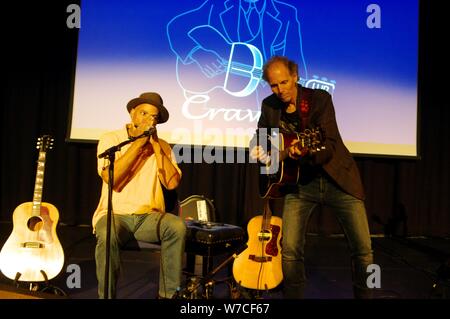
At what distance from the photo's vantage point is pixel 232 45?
5.24 m

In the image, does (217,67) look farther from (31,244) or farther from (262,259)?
(31,244)

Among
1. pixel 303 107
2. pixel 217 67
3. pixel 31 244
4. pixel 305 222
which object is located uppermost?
pixel 217 67

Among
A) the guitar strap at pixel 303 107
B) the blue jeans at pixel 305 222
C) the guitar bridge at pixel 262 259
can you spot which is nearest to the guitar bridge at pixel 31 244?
the guitar bridge at pixel 262 259

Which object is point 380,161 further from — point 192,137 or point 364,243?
point 364,243

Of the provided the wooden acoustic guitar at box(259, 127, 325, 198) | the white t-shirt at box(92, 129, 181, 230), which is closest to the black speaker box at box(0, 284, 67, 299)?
the white t-shirt at box(92, 129, 181, 230)

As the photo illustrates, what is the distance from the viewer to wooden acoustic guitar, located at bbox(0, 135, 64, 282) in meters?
3.19

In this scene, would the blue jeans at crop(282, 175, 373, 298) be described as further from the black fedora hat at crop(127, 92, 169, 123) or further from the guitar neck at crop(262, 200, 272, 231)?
the black fedora hat at crop(127, 92, 169, 123)

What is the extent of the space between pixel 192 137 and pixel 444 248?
3.38 meters

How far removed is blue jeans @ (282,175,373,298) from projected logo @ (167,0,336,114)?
249 cm

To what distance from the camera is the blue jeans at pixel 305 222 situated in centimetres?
278

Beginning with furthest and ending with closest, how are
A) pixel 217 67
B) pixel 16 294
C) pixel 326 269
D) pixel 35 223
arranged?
pixel 217 67 → pixel 326 269 → pixel 35 223 → pixel 16 294

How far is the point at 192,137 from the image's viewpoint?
516 centimetres

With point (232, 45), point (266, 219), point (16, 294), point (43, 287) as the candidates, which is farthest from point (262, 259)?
point (232, 45)

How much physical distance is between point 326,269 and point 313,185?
1.81 meters
